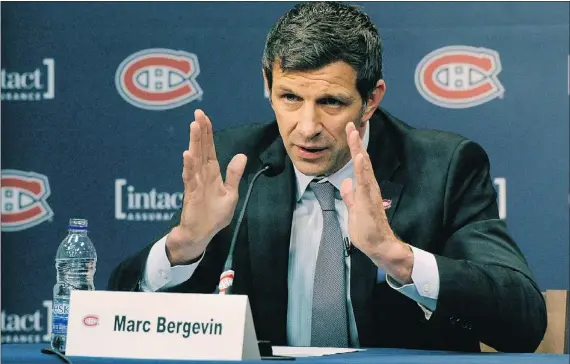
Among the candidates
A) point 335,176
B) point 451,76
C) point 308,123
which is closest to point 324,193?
point 335,176

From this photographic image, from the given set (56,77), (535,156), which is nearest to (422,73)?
(535,156)

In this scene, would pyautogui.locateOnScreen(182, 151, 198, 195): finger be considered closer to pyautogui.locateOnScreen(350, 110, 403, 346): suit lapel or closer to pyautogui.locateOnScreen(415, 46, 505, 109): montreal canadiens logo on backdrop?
pyautogui.locateOnScreen(350, 110, 403, 346): suit lapel

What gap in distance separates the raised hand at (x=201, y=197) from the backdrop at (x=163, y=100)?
56.9 inches

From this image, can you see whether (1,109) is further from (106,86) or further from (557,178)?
(557,178)

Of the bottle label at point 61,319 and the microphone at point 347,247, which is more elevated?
the microphone at point 347,247

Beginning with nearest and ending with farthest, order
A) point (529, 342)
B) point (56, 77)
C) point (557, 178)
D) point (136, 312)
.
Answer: point (136, 312) → point (529, 342) → point (557, 178) → point (56, 77)

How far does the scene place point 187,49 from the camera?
4066 millimetres

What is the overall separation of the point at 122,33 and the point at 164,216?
28.3 inches

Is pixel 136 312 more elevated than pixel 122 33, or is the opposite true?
pixel 122 33

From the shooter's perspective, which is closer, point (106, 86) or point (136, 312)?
point (136, 312)

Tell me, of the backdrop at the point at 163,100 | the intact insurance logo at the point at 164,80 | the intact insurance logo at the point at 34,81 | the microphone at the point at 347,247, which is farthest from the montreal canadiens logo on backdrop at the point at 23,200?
the microphone at the point at 347,247

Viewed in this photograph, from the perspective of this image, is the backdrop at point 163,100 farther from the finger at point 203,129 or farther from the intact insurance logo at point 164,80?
the finger at point 203,129

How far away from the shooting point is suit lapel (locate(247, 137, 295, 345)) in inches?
109

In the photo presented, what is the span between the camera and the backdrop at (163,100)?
3883mm
